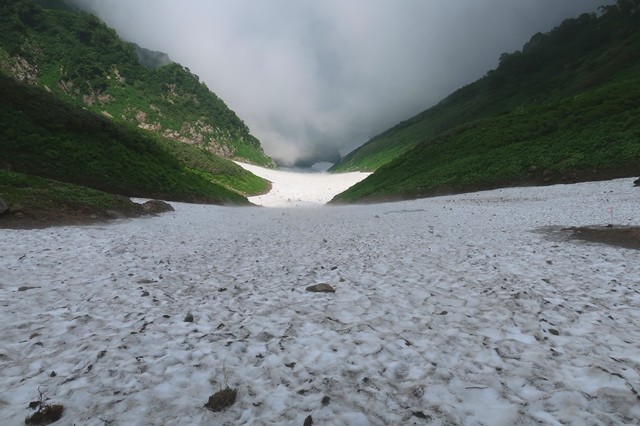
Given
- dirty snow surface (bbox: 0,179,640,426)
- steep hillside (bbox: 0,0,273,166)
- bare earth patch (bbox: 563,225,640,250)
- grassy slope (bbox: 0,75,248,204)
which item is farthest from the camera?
steep hillside (bbox: 0,0,273,166)

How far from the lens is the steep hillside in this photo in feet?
425

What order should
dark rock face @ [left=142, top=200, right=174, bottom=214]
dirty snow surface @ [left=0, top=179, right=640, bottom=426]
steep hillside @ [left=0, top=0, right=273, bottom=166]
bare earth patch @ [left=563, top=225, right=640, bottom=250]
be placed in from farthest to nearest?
steep hillside @ [left=0, top=0, right=273, bottom=166] → dark rock face @ [left=142, top=200, right=174, bottom=214] → bare earth patch @ [left=563, top=225, right=640, bottom=250] → dirty snow surface @ [left=0, top=179, right=640, bottom=426]

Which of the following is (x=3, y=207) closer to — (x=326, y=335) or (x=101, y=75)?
(x=326, y=335)

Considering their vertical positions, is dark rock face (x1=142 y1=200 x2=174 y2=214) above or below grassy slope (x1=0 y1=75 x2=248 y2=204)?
below

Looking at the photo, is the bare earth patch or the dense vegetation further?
the dense vegetation

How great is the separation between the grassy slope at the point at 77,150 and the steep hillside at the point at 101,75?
11114 cm

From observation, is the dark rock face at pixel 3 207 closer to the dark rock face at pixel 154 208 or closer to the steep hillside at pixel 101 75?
the dark rock face at pixel 154 208

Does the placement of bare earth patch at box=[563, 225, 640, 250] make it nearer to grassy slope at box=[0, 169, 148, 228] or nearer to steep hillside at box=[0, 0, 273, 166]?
grassy slope at box=[0, 169, 148, 228]

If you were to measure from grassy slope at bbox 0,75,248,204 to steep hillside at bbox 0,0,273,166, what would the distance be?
365 feet

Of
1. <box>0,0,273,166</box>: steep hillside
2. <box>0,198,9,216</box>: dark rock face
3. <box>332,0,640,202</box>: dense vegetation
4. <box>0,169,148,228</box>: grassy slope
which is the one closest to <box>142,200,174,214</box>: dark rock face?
<box>0,169,148,228</box>: grassy slope

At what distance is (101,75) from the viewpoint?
146625mm

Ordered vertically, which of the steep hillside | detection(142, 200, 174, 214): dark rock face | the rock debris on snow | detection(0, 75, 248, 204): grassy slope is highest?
the steep hillside

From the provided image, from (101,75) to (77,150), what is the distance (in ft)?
484

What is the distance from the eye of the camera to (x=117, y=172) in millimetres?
35656
